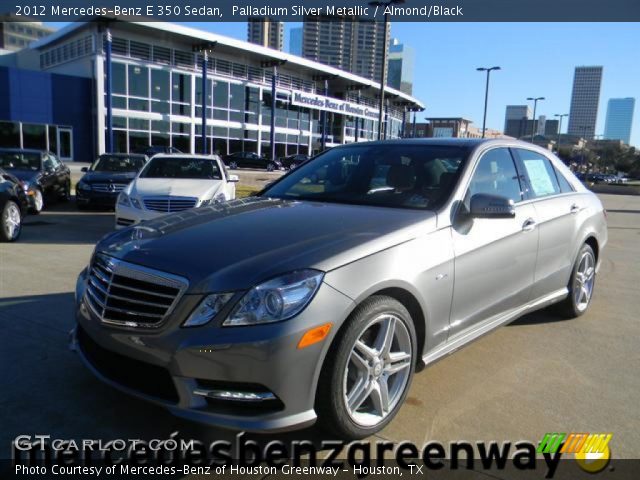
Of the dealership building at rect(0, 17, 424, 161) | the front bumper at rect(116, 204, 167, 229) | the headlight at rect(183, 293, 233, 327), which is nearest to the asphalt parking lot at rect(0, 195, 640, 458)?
the headlight at rect(183, 293, 233, 327)

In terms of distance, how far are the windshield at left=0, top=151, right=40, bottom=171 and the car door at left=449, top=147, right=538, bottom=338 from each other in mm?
12025

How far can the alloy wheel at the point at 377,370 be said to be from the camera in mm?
2818

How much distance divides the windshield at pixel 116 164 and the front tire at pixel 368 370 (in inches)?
480

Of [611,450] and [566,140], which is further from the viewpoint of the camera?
[566,140]

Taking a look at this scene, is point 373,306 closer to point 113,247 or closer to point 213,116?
point 113,247

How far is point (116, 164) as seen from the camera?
1388cm

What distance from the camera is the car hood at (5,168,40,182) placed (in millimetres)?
11869

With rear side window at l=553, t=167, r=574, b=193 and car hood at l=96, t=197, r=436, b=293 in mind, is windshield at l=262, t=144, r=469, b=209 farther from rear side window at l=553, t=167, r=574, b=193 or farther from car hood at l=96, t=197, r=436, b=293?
rear side window at l=553, t=167, r=574, b=193

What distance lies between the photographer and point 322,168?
175 inches

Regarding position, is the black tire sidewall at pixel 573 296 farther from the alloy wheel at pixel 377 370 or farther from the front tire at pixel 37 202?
the front tire at pixel 37 202

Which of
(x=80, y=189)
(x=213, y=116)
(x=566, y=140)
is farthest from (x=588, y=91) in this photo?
(x=80, y=189)

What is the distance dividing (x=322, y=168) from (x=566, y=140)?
117423 mm

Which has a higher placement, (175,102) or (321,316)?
(175,102)

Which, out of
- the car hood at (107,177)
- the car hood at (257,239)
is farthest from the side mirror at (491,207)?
the car hood at (107,177)
